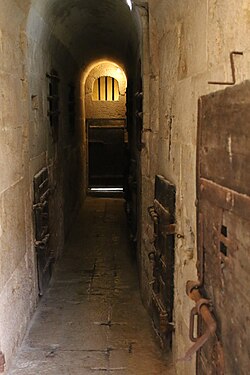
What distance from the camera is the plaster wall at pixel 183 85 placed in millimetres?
1379

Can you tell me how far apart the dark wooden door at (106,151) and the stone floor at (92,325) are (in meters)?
3.87

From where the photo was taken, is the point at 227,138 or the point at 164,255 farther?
the point at 164,255

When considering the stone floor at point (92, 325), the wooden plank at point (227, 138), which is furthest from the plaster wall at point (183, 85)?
the stone floor at point (92, 325)

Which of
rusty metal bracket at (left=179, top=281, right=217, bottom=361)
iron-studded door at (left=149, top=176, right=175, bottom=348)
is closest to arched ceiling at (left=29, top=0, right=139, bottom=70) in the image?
iron-studded door at (left=149, top=176, right=175, bottom=348)

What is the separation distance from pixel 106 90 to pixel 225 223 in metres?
7.49

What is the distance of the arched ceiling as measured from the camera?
12.0 feet

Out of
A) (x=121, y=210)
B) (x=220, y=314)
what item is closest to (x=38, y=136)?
(x=220, y=314)

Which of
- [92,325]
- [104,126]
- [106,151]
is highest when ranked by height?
[104,126]

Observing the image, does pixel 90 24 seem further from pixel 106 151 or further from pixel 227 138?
pixel 227 138

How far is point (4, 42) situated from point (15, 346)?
1715 mm

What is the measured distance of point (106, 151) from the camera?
8.63 metres

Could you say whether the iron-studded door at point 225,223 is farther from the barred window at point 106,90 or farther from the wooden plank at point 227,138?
the barred window at point 106,90

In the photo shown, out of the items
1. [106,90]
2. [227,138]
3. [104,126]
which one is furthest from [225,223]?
[106,90]

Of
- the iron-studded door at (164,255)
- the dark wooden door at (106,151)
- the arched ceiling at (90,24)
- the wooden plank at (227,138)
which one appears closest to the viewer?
the wooden plank at (227,138)
